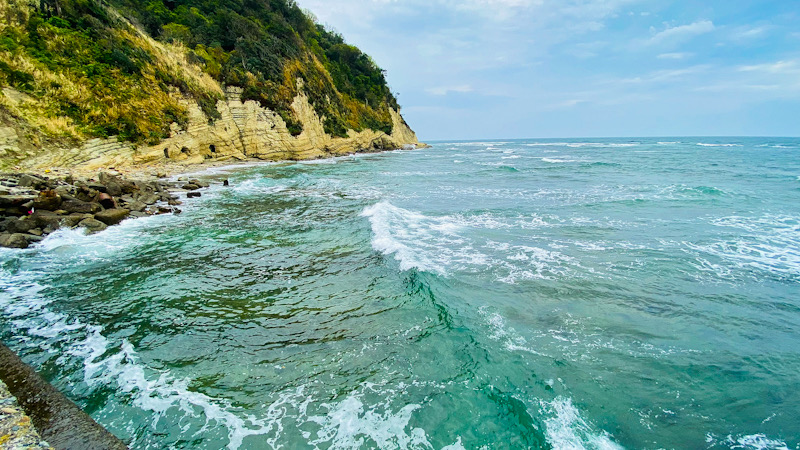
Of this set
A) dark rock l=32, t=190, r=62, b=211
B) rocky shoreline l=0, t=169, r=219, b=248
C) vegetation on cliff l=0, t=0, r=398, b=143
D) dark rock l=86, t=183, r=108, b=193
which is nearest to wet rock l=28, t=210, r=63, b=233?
rocky shoreline l=0, t=169, r=219, b=248

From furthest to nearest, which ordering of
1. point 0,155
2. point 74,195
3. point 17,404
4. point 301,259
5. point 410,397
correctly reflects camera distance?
point 0,155 < point 74,195 < point 301,259 < point 410,397 < point 17,404

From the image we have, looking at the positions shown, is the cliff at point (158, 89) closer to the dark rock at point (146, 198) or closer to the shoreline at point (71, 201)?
the shoreline at point (71, 201)

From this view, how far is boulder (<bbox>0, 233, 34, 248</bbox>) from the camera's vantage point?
33.3 feet

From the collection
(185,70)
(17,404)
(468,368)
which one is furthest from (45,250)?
(185,70)

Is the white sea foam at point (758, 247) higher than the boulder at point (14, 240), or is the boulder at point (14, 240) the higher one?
the boulder at point (14, 240)

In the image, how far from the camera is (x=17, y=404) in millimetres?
3602

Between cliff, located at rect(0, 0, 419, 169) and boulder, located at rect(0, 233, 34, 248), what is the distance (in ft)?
36.8

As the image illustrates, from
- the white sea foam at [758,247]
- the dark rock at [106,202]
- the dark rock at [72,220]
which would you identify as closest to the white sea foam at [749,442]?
the white sea foam at [758,247]

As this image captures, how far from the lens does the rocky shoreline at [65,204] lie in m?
11.1

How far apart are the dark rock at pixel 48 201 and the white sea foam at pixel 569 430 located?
16.7 m

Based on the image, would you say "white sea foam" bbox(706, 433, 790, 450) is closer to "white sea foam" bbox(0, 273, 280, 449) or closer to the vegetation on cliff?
"white sea foam" bbox(0, 273, 280, 449)

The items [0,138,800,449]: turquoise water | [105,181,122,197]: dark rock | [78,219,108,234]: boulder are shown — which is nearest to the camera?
[0,138,800,449]: turquoise water

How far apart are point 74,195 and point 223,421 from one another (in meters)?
15.4

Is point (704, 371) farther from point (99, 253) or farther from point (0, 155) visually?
point (0, 155)
